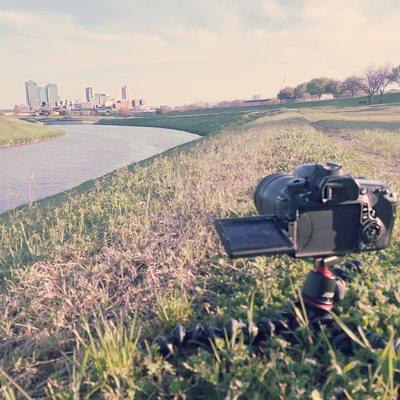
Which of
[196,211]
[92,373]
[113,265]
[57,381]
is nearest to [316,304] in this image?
[92,373]

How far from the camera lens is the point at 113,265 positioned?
412cm

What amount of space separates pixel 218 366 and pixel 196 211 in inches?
141

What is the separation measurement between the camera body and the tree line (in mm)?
77415

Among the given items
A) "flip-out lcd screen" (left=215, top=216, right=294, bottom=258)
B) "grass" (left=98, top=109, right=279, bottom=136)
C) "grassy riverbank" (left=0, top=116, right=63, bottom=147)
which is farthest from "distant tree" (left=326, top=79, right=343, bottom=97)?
"flip-out lcd screen" (left=215, top=216, right=294, bottom=258)

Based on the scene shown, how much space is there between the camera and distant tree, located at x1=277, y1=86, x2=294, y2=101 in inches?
3792

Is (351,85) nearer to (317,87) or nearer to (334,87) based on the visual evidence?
(334,87)

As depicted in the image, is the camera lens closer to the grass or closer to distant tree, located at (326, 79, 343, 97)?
the grass

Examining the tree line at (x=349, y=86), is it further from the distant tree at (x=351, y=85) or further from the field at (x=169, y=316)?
the field at (x=169, y=316)

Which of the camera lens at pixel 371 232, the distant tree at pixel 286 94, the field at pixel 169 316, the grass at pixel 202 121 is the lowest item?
the field at pixel 169 316

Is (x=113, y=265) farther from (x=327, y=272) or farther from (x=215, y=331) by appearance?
(x=327, y=272)

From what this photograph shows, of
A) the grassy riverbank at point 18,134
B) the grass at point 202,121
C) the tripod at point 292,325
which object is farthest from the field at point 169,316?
the grass at point 202,121

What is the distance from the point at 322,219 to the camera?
2166 mm

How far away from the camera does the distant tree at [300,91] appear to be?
309 ft

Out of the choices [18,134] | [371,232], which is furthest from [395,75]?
[371,232]
